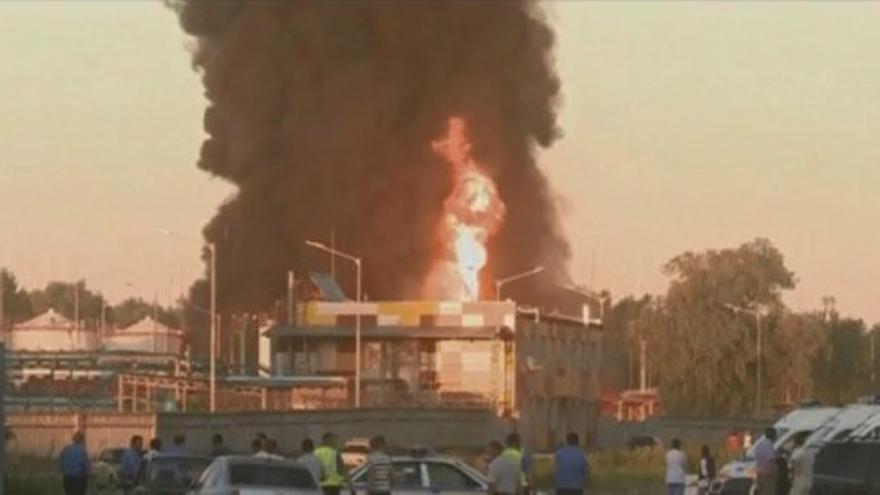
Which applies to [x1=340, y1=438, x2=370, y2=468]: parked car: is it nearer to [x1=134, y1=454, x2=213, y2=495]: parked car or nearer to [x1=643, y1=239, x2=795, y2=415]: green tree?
[x1=134, y1=454, x2=213, y2=495]: parked car

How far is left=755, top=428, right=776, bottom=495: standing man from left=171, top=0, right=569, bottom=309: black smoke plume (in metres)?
69.8

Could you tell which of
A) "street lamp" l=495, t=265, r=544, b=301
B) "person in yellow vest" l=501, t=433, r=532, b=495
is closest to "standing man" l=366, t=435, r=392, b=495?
"person in yellow vest" l=501, t=433, r=532, b=495

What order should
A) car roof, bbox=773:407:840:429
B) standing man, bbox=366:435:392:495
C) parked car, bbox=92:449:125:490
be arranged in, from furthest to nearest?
parked car, bbox=92:449:125:490, car roof, bbox=773:407:840:429, standing man, bbox=366:435:392:495

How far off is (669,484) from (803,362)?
79788 millimetres

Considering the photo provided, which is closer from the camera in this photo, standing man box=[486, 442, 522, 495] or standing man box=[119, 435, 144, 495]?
standing man box=[486, 442, 522, 495]

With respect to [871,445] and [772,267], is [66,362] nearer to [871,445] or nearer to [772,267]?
[772,267]

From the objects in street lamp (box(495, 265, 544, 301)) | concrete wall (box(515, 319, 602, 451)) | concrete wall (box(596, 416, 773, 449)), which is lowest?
concrete wall (box(596, 416, 773, 449))

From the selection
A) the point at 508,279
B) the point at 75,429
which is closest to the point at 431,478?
the point at 75,429

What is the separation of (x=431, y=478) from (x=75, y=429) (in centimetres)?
3004

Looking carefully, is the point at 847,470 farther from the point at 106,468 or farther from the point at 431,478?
the point at 106,468

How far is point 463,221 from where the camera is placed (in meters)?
114

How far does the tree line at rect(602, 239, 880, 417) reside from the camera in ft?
408

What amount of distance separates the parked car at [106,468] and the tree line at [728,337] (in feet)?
206

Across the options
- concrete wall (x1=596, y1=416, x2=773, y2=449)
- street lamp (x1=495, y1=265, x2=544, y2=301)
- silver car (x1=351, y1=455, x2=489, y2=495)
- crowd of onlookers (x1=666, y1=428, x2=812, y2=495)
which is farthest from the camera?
street lamp (x1=495, y1=265, x2=544, y2=301)
